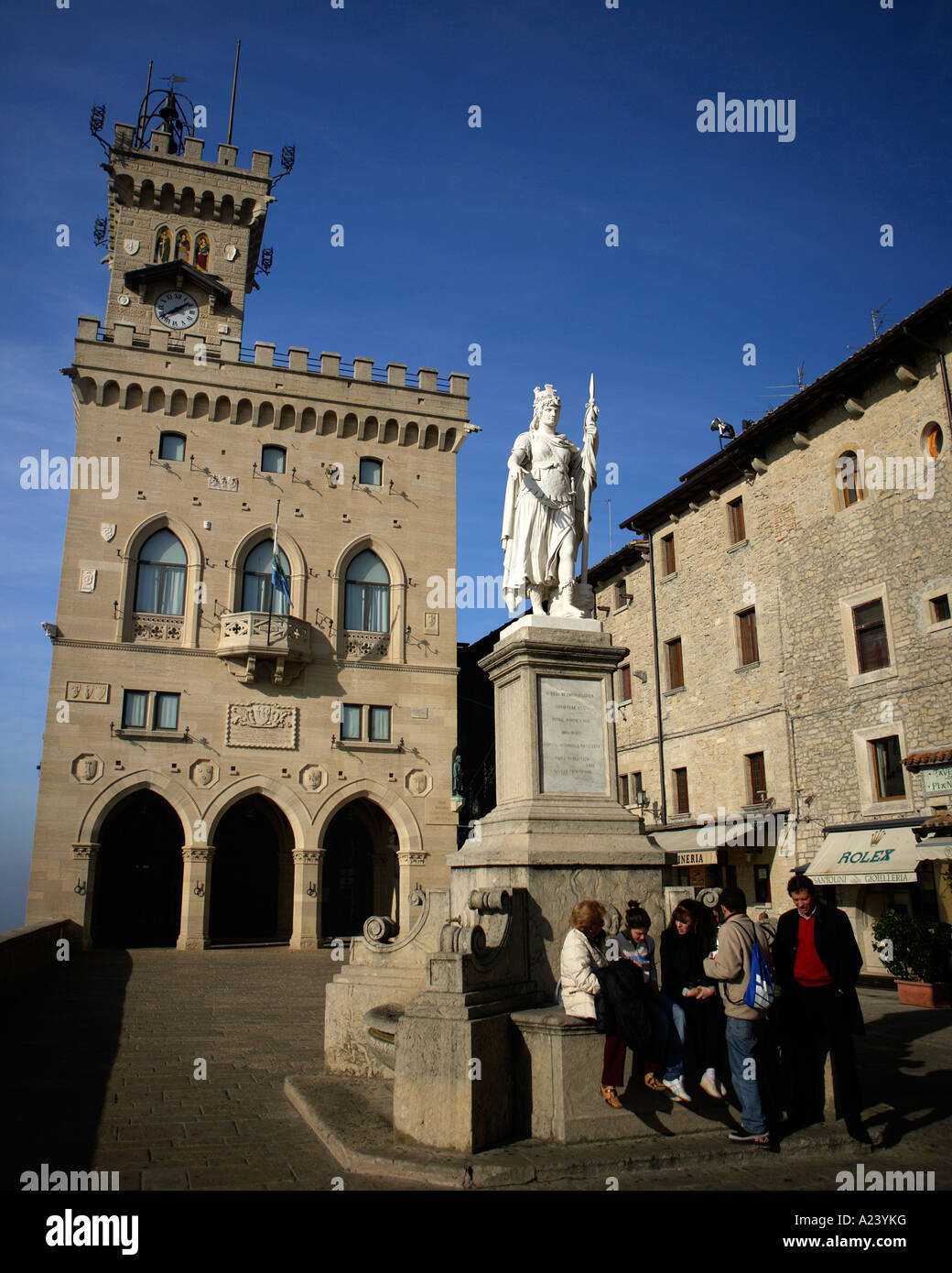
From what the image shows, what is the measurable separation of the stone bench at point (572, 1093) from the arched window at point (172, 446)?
26.7m

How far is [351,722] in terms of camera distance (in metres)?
28.9

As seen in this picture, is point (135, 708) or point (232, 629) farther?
point (232, 629)

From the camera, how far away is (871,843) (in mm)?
19391

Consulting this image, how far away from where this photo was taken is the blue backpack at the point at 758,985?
573 cm

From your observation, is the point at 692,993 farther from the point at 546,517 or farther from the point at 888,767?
the point at 888,767

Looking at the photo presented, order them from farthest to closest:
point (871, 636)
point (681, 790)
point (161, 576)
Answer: point (161, 576), point (681, 790), point (871, 636)

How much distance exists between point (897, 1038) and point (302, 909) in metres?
19.8

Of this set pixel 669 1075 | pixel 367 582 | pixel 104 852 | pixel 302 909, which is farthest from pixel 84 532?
pixel 669 1075

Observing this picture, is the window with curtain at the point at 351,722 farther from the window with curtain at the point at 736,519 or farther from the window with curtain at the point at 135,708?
the window with curtain at the point at 736,519

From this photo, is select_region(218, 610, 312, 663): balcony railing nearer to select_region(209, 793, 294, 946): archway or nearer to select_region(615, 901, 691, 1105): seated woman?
select_region(209, 793, 294, 946): archway

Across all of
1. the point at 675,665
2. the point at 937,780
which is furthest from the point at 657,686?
the point at 937,780

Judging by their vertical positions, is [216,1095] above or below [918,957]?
below

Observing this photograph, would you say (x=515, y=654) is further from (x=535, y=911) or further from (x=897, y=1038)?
(x=897, y=1038)

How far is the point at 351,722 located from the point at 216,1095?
21346 mm
